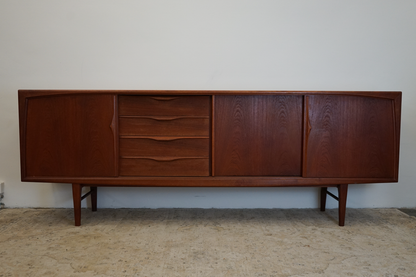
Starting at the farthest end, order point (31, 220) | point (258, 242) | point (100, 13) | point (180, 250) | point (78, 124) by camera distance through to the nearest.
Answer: point (100, 13)
point (31, 220)
point (78, 124)
point (258, 242)
point (180, 250)

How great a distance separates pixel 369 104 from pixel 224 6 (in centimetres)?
140

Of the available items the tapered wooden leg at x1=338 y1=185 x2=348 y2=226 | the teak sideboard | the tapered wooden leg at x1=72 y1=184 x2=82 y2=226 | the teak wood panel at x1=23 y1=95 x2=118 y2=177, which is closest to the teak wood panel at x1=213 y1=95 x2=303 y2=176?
the teak sideboard

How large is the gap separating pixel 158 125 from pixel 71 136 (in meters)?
0.61

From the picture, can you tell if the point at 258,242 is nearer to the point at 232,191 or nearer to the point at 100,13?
the point at 232,191

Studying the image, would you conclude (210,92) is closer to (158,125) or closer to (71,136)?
(158,125)

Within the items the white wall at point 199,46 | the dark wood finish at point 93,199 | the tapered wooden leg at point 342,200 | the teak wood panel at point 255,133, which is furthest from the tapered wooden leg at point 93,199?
the tapered wooden leg at point 342,200

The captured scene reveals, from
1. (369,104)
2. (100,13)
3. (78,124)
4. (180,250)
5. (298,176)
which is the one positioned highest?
(100,13)

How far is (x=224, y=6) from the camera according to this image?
268cm

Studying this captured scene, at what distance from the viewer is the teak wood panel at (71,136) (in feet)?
7.22

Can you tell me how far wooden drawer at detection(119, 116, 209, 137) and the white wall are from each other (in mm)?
554

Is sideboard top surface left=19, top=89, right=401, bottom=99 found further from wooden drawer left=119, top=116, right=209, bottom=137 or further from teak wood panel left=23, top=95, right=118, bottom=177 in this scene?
wooden drawer left=119, top=116, right=209, bottom=137

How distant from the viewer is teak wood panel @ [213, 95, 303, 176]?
223 cm

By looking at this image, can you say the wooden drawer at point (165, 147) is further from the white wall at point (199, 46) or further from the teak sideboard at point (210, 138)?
the white wall at point (199, 46)

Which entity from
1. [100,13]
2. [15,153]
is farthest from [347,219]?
[15,153]
